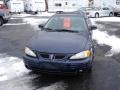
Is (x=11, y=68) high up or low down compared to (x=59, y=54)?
down

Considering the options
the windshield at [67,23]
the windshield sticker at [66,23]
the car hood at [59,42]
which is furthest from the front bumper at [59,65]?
the windshield sticker at [66,23]

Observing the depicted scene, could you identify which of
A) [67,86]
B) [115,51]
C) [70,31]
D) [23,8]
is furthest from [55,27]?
[23,8]

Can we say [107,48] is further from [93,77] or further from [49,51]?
[49,51]

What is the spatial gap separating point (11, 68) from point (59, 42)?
189cm

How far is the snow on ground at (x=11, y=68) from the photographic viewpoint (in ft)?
21.8

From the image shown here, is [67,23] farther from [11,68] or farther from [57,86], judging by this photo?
[57,86]

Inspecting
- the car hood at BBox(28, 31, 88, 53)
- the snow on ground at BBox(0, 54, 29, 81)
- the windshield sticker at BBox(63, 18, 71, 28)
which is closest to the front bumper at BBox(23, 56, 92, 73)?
the car hood at BBox(28, 31, 88, 53)

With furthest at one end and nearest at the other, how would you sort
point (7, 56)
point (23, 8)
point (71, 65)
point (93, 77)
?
point (23, 8), point (7, 56), point (93, 77), point (71, 65)

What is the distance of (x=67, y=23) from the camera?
7.60 meters

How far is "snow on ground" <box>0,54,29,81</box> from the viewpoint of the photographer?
665 cm

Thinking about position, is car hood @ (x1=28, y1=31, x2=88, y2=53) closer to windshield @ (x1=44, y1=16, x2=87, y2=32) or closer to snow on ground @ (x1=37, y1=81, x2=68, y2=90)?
windshield @ (x1=44, y1=16, x2=87, y2=32)

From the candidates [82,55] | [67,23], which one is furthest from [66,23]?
[82,55]

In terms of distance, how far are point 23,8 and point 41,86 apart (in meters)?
35.0

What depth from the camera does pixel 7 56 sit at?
8.88 metres
